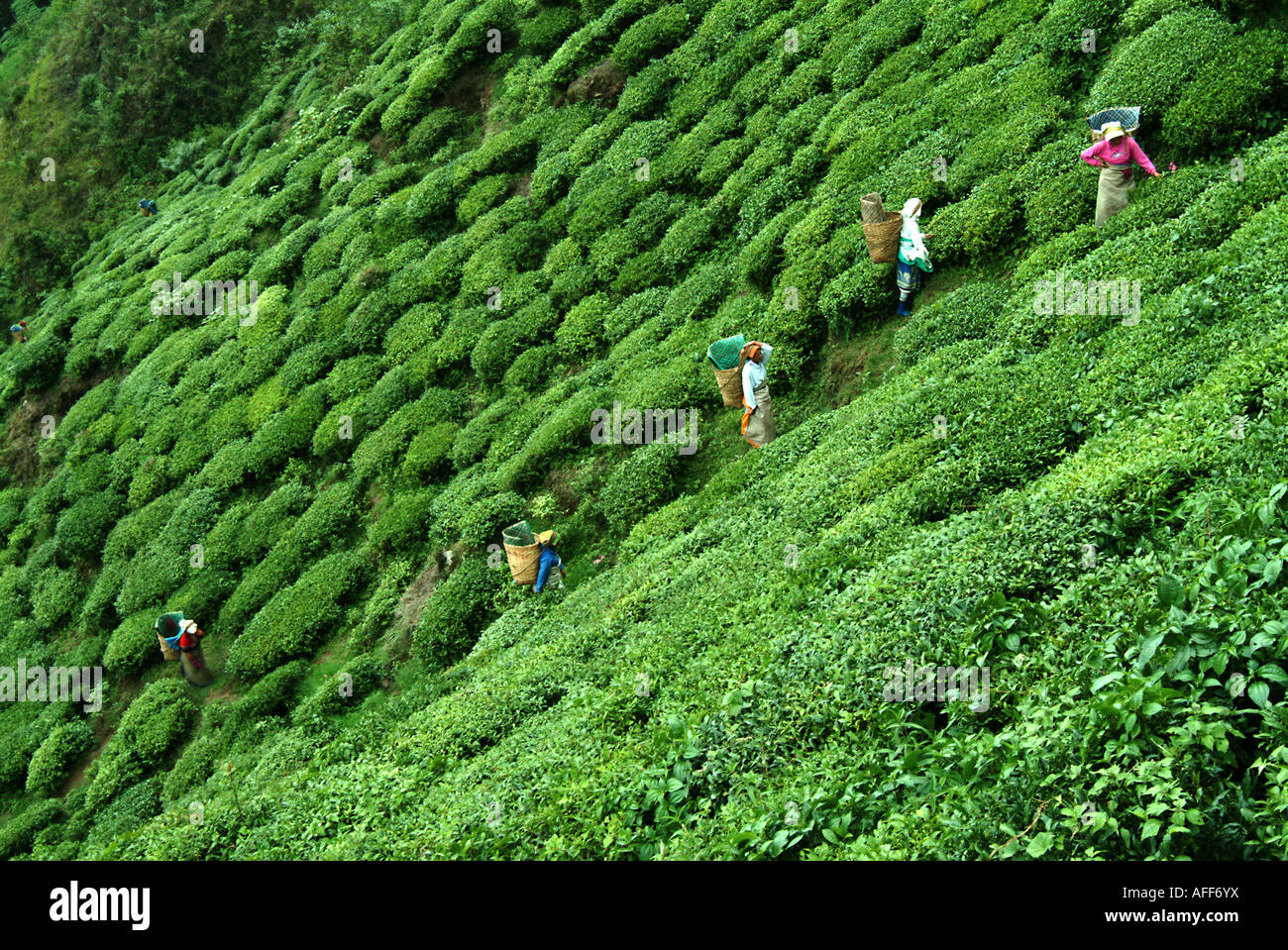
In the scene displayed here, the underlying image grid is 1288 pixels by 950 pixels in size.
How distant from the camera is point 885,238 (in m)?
15.2

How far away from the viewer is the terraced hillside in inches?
294

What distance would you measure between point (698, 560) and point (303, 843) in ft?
19.0

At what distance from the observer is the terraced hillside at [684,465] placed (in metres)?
7.48

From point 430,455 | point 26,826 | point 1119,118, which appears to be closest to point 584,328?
point 430,455

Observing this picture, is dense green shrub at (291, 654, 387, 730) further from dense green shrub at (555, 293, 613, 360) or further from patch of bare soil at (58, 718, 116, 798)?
dense green shrub at (555, 293, 613, 360)

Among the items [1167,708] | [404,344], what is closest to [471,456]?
[404,344]

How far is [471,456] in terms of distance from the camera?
63.4 ft

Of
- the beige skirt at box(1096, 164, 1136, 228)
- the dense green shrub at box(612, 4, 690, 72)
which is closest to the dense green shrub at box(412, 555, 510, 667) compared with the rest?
the beige skirt at box(1096, 164, 1136, 228)
